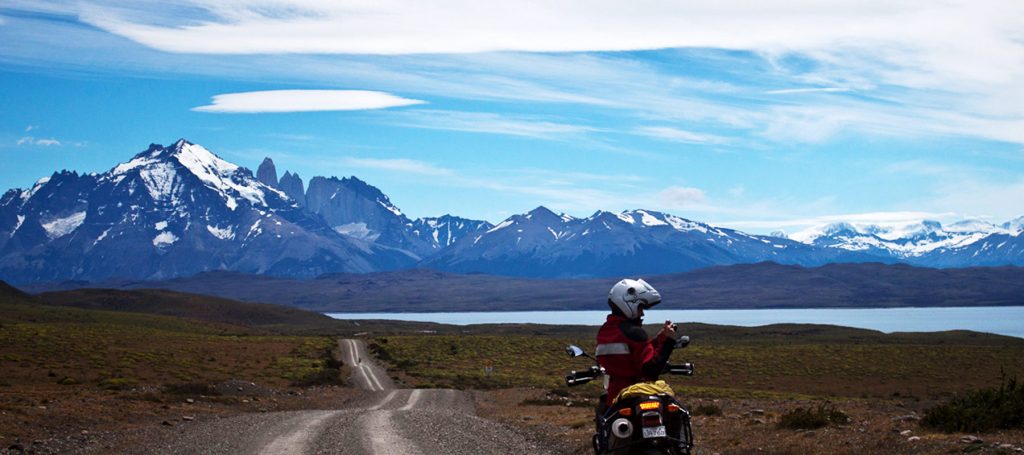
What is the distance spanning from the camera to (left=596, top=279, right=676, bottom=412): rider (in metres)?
11.3

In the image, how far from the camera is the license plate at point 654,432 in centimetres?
1047

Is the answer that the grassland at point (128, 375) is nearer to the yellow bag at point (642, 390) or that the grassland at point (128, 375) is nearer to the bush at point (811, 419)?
the bush at point (811, 419)

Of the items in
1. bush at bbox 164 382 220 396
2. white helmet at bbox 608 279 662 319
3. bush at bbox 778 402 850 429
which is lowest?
bush at bbox 164 382 220 396

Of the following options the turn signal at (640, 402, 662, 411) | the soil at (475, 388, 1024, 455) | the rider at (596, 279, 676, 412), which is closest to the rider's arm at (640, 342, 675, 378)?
the rider at (596, 279, 676, 412)

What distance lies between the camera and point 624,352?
37.6 feet

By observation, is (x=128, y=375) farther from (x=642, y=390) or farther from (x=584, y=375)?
(x=642, y=390)

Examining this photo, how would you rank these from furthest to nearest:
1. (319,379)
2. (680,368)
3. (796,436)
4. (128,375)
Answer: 1. (319,379)
2. (128,375)
3. (796,436)
4. (680,368)

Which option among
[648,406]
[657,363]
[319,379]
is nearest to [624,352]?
[657,363]

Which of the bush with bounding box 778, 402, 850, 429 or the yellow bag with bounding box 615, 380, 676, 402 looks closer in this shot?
the yellow bag with bounding box 615, 380, 676, 402

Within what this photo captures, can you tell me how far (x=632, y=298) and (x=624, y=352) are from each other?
0.63 metres

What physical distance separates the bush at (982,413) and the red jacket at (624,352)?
421 inches

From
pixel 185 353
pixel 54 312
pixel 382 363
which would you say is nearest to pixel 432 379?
pixel 382 363

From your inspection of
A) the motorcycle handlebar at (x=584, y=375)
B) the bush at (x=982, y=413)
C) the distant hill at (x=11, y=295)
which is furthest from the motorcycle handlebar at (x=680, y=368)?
the distant hill at (x=11, y=295)

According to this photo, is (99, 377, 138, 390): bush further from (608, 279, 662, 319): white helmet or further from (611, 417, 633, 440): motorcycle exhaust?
(611, 417, 633, 440): motorcycle exhaust
